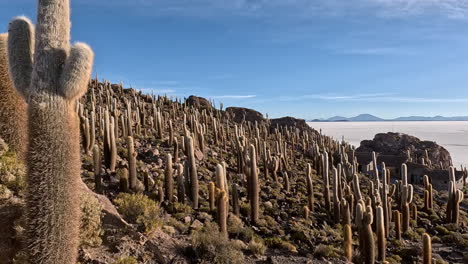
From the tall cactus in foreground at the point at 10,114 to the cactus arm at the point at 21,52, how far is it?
12.0ft

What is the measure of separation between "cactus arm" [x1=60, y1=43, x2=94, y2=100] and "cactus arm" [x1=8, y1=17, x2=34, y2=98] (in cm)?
83

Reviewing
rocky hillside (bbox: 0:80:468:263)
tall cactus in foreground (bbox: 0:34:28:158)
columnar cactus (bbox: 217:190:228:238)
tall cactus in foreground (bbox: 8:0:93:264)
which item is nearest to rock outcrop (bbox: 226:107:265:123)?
rocky hillside (bbox: 0:80:468:263)

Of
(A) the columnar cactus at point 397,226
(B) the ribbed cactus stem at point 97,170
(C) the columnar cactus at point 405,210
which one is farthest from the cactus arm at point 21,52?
(C) the columnar cactus at point 405,210

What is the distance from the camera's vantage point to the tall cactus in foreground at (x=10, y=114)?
9641 mm

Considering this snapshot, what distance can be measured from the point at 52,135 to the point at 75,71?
44.7 inches

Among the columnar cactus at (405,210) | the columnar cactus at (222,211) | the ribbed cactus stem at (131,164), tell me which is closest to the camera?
the columnar cactus at (222,211)

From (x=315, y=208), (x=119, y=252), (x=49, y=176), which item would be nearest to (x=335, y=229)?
(x=315, y=208)

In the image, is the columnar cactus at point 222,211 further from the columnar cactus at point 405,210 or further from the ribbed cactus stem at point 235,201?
the columnar cactus at point 405,210

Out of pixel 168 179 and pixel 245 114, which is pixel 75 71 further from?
pixel 245 114

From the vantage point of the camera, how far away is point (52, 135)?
5.84m

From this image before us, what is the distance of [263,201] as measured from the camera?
1686 centimetres

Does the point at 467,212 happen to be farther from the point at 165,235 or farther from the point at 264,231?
the point at 165,235

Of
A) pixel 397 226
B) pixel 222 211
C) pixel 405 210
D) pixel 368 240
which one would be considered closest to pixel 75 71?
pixel 222 211

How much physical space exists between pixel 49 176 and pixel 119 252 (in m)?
3.17
